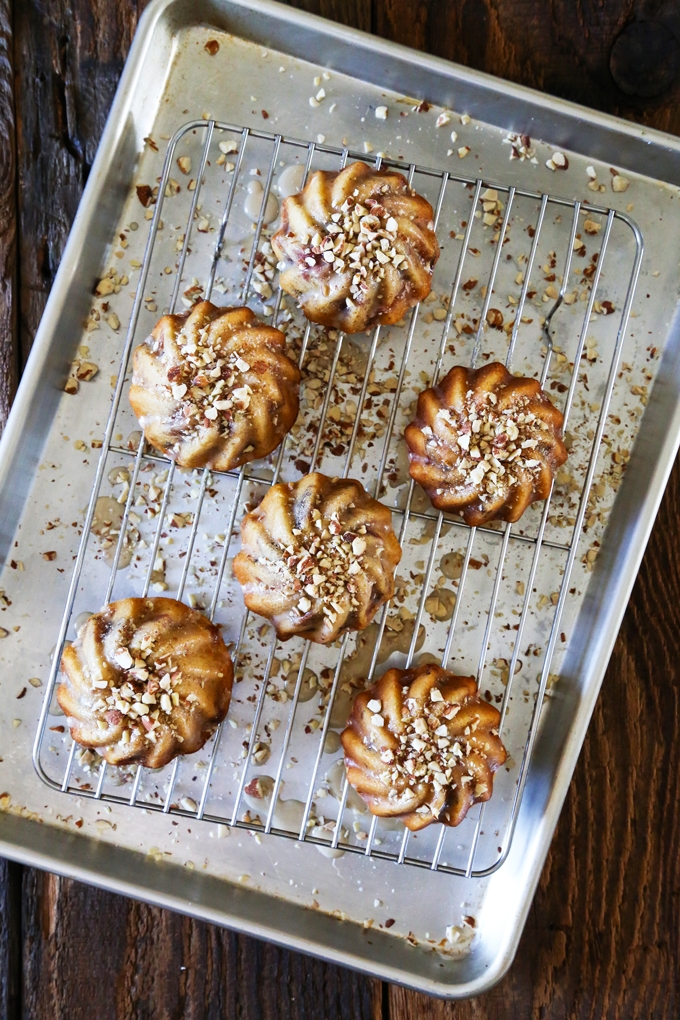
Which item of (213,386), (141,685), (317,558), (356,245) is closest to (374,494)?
(317,558)

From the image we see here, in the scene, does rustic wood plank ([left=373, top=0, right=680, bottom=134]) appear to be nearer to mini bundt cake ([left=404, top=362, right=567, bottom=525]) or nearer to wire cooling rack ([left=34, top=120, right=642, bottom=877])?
wire cooling rack ([left=34, top=120, right=642, bottom=877])

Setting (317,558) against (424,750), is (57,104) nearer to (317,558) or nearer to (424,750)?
(317,558)

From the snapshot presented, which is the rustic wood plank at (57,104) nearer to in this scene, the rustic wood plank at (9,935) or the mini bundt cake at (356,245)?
the mini bundt cake at (356,245)

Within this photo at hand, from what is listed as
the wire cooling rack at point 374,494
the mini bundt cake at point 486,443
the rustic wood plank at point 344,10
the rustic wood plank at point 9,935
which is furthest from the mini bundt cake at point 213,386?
the rustic wood plank at point 9,935

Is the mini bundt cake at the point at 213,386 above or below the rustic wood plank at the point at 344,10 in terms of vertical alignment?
below

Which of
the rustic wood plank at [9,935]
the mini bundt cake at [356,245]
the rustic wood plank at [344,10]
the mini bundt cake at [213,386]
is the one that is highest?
the rustic wood plank at [344,10]

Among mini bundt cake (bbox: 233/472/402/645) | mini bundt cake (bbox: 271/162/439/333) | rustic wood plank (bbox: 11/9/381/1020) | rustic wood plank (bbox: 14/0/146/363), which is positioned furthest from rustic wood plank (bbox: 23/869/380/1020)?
mini bundt cake (bbox: 271/162/439/333)

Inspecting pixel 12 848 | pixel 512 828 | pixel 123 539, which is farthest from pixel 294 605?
pixel 12 848
